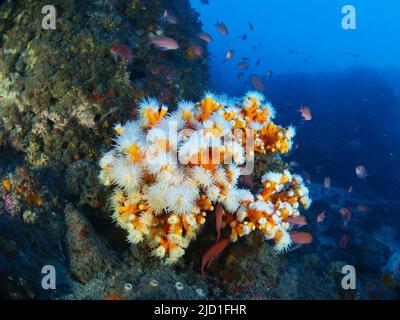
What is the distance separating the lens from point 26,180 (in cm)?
370

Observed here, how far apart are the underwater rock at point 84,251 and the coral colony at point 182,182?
1.30ft

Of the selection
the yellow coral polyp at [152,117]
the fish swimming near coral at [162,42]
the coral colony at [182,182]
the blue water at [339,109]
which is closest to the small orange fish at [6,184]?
the coral colony at [182,182]

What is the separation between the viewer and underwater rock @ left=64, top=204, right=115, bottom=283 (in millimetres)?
3213

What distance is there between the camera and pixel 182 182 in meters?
2.97

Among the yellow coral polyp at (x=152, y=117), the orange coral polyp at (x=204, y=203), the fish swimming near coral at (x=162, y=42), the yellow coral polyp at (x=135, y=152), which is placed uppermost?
the fish swimming near coral at (x=162, y=42)

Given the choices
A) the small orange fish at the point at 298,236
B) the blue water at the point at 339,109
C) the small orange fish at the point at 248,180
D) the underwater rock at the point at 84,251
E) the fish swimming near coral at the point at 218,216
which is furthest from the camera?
the blue water at the point at 339,109

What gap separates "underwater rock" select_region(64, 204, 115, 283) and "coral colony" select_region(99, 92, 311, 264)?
39 centimetres

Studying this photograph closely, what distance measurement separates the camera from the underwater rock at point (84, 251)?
3.21 m

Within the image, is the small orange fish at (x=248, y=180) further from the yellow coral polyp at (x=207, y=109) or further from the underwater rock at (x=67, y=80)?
the underwater rock at (x=67, y=80)

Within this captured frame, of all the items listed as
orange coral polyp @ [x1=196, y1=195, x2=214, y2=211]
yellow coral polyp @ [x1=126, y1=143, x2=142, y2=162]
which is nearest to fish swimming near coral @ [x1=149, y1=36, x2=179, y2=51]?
yellow coral polyp @ [x1=126, y1=143, x2=142, y2=162]

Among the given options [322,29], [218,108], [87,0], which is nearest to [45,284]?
[218,108]

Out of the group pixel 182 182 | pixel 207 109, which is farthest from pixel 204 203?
pixel 207 109
